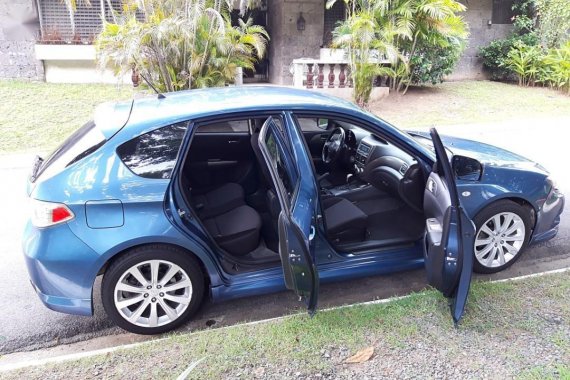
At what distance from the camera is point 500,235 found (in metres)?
3.71

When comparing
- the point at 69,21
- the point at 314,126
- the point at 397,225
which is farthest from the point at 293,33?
the point at 397,225

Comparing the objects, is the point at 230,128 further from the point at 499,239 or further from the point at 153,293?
the point at 499,239

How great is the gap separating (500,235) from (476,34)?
14.3 metres

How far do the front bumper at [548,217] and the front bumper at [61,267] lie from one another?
132 inches

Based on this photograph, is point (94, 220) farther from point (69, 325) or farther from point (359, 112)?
point (359, 112)

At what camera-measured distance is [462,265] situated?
281 centimetres

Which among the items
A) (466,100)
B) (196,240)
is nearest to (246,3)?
(466,100)

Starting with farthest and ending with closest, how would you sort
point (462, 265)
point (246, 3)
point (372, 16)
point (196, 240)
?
point (372, 16)
point (246, 3)
point (196, 240)
point (462, 265)

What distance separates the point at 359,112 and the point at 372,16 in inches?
315

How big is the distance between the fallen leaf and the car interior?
0.84m

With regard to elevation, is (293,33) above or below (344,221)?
above

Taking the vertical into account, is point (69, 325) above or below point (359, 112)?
below

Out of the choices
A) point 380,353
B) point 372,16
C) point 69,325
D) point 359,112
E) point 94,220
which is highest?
point 372,16

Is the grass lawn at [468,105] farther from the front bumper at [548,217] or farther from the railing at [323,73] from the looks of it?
the front bumper at [548,217]
